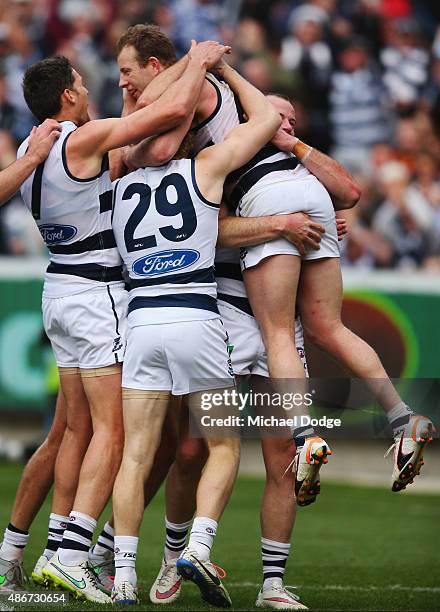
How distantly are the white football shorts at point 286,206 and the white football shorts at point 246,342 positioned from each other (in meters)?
0.28

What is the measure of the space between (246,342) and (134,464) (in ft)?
3.21

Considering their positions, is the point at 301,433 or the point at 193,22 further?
the point at 193,22

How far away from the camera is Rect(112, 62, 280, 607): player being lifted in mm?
6008

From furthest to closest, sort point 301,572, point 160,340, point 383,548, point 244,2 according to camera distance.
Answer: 1. point 244,2
2. point 383,548
3. point 301,572
4. point 160,340

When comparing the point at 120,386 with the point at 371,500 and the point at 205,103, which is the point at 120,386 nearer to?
the point at 205,103

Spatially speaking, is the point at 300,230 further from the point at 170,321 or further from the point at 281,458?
the point at 281,458

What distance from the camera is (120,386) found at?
6324mm

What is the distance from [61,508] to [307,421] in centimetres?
148

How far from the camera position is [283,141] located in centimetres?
659

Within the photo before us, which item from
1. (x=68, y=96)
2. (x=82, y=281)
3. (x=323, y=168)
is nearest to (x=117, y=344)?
(x=82, y=281)

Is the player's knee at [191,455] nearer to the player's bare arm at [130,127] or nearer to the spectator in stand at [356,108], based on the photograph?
the player's bare arm at [130,127]

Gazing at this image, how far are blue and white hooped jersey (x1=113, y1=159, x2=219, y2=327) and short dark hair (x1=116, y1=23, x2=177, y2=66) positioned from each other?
71 centimetres

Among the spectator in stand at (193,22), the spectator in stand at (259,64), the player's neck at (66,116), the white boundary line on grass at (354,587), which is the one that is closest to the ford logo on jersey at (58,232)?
the player's neck at (66,116)

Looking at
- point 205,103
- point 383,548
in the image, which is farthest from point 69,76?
point 383,548
